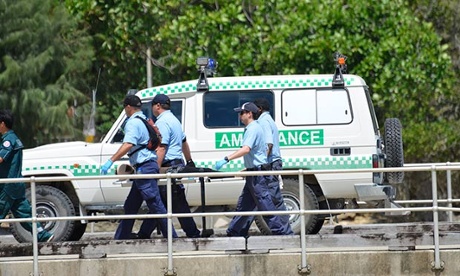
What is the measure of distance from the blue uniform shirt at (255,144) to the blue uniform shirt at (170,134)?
79 cm

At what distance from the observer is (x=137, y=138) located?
14.1 m

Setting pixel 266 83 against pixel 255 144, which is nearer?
pixel 255 144

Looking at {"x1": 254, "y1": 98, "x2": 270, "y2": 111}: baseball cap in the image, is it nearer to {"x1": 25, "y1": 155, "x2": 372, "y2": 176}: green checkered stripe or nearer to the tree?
{"x1": 25, "y1": 155, "x2": 372, "y2": 176}: green checkered stripe

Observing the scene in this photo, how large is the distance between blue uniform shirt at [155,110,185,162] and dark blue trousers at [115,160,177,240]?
37 cm

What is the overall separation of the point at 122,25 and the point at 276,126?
551 inches

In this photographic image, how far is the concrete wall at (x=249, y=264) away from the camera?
42.7ft

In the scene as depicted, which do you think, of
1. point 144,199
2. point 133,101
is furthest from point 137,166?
point 133,101

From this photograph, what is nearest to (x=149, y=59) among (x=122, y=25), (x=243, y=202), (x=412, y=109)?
(x=122, y=25)

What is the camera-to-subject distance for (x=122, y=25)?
28.5 metres

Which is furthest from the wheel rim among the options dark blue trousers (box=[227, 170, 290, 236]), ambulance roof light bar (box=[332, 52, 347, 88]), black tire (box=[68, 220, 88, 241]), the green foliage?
the green foliage

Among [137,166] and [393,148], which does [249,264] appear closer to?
[137,166]

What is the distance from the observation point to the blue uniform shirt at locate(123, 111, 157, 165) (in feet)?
46.3

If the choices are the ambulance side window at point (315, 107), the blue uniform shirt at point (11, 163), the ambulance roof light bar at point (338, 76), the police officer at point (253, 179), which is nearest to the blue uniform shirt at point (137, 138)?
the police officer at point (253, 179)

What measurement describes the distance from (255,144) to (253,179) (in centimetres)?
42
